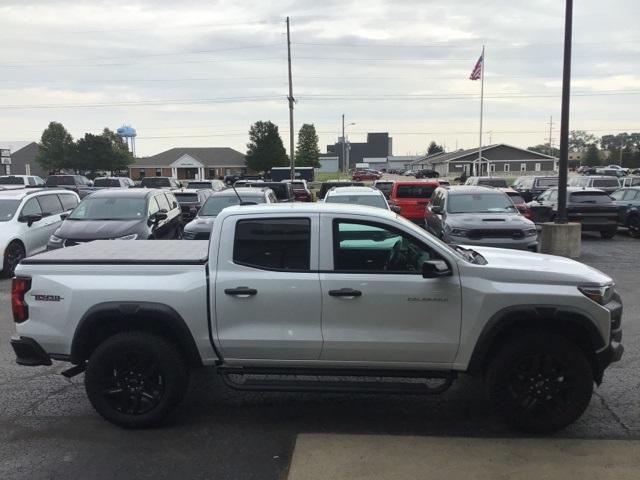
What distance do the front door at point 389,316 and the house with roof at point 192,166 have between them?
9010 cm

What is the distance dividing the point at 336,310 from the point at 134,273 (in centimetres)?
160

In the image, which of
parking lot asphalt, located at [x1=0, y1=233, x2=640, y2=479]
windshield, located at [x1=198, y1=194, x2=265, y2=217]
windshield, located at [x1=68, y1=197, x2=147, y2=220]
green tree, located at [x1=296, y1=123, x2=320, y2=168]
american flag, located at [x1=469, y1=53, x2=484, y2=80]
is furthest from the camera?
green tree, located at [x1=296, y1=123, x2=320, y2=168]

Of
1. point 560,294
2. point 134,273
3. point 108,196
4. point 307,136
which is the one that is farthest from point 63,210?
point 307,136

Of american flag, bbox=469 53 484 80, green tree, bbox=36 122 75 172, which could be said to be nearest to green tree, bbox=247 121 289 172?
green tree, bbox=36 122 75 172

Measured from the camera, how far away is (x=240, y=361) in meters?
4.38

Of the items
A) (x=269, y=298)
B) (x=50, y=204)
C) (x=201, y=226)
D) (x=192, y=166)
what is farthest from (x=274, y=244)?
(x=192, y=166)

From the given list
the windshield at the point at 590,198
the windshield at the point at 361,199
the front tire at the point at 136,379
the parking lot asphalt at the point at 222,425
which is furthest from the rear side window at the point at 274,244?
the windshield at the point at 590,198

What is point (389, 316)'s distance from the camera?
13.9ft

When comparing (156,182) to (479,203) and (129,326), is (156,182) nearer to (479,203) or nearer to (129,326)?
(479,203)

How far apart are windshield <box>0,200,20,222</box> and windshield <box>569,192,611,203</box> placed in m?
14.4

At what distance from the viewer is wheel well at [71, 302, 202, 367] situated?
4281 millimetres

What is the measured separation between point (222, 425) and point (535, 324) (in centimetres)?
258

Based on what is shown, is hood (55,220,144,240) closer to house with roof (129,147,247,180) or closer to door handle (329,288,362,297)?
door handle (329,288,362,297)

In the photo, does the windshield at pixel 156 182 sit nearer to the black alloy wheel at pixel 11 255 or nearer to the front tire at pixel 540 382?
the black alloy wheel at pixel 11 255
